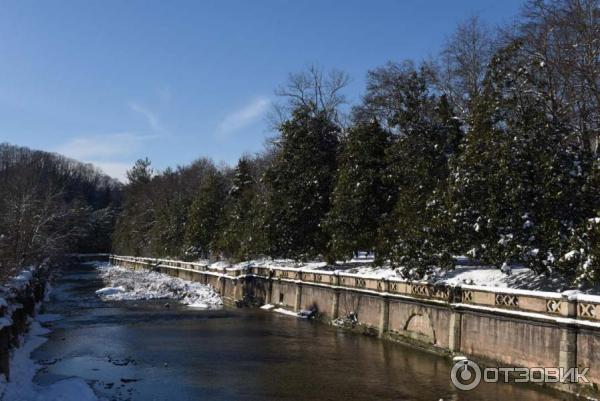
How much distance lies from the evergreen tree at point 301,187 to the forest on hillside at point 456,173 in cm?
7

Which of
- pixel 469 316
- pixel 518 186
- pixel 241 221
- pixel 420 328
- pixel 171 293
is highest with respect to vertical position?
pixel 518 186

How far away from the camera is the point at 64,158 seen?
473 feet

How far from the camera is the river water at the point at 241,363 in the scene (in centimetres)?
1462

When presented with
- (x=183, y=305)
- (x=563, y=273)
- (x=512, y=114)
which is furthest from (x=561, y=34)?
(x=183, y=305)

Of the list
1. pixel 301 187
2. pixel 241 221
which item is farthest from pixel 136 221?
pixel 301 187

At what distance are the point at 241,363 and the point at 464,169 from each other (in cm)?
988

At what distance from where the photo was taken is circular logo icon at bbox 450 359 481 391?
51.2 feet

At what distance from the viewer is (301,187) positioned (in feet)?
121

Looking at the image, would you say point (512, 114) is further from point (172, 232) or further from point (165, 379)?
point (172, 232)

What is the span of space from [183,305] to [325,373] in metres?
21.9

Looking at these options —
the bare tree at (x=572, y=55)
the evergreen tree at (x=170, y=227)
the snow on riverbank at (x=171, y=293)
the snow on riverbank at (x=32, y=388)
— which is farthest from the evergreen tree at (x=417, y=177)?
the evergreen tree at (x=170, y=227)

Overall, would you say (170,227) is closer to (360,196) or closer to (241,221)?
(241,221)

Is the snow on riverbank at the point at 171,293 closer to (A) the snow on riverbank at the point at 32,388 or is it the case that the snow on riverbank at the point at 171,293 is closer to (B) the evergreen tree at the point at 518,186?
(A) the snow on riverbank at the point at 32,388

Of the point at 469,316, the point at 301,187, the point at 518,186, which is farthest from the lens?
the point at 301,187
